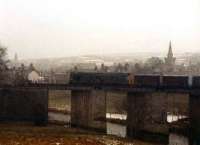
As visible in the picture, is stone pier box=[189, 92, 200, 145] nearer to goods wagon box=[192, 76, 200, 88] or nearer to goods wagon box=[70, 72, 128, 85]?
goods wagon box=[192, 76, 200, 88]

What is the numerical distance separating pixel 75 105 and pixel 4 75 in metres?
21.1

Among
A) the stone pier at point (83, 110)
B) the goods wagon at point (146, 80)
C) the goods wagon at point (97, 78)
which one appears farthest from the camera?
the goods wagon at point (97, 78)

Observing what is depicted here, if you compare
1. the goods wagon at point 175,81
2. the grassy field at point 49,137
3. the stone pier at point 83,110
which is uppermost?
the goods wagon at point 175,81

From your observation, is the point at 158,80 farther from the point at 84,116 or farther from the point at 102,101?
the point at 102,101

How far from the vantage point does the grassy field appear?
36.5 m

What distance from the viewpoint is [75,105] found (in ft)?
Result: 159

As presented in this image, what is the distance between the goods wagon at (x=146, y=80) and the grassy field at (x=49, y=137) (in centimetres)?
709

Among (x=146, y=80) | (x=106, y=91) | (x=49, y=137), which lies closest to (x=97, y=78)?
(x=106, y=91)

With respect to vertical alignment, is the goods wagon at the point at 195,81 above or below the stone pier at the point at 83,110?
above

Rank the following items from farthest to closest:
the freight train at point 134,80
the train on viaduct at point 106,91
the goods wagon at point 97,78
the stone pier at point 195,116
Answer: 1. the goods wagon at point 97,78
2. the freight train at point 134,80
3. the train on viaduct at point 106,91
4. the stone pier at point 195,116

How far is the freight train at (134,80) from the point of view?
4325 cm

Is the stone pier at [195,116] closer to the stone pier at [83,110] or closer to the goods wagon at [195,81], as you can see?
the goods wagon at [195,81]

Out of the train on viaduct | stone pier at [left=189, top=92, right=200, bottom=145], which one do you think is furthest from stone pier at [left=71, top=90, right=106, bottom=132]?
stone pier at [left=189, top=92, right=200, bottom=145]

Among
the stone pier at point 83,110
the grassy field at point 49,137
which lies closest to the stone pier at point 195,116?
the grassy field at point 49,137
